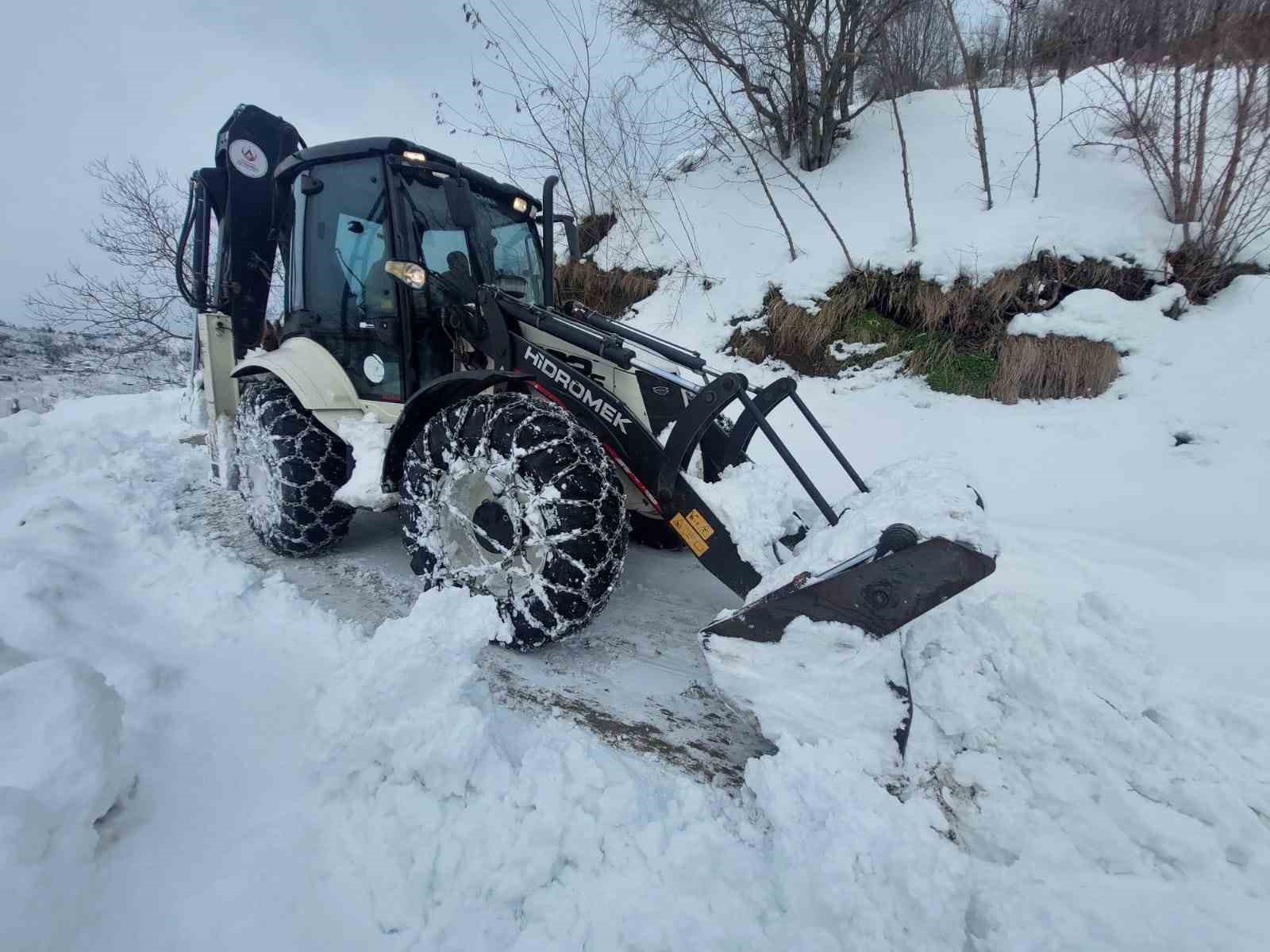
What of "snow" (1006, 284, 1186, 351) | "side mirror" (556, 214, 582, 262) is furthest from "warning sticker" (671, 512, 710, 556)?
"snow" (1006, 284, 1186, 351)

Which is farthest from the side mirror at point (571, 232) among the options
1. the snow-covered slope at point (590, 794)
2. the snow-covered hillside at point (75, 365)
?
the snow-covered hillside at point (75, 365)

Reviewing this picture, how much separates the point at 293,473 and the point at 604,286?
6477 mm

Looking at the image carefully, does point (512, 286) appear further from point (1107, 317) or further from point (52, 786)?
point (1107, 317)

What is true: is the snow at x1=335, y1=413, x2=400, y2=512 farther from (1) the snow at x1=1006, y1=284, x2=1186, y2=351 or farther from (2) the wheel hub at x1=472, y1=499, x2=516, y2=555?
(1) the snow at x1=1006, y1=284, x2=1186, y2=351

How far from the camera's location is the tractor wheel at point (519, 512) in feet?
7.66

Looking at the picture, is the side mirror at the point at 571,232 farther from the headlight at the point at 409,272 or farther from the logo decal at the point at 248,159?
the logo decal at the point at 248,159

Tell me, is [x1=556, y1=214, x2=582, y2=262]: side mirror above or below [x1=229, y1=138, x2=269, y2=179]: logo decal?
below

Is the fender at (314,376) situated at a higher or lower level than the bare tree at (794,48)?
lower

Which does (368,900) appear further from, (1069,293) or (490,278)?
(1069,293)

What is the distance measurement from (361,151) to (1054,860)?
154 inches

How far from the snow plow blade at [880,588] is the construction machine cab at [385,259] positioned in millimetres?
2036

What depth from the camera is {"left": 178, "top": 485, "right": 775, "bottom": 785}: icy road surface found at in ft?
6.77

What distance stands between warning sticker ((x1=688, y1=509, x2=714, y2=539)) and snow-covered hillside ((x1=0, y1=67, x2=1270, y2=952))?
1.76 feet

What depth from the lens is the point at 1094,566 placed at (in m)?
3.26
